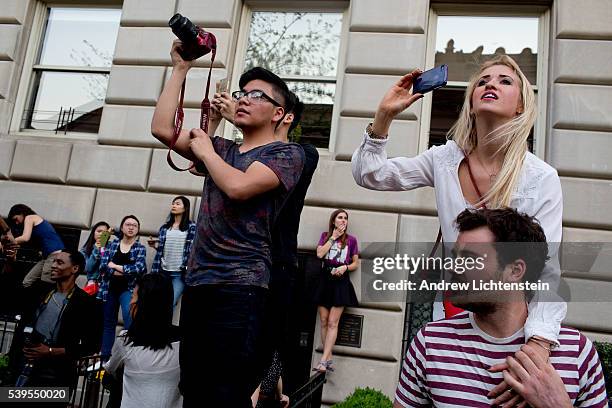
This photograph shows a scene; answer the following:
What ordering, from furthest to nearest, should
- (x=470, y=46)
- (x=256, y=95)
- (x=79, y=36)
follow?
(x=79, y=36), (x=470, y=46), (x=256, y=95)

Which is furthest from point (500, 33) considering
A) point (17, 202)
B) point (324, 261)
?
point (17, 202)

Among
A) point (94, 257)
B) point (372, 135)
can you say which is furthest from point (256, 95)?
point (94, 257)

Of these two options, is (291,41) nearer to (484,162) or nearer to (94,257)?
(94,257)

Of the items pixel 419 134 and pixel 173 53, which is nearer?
pixel 173 53

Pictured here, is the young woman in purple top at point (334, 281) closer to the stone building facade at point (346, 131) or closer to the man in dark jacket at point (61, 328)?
the stone building facade at point (346, 131)

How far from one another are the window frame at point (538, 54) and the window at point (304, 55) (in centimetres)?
146

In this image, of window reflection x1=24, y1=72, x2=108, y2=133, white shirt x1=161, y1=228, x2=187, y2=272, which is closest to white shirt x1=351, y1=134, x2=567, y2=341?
white shirt x1=161, y1=228, x2=187, y2=272

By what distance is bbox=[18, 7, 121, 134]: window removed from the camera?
9156mm

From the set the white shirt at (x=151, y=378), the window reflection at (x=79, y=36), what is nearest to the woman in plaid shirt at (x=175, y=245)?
the white shirt at (x=151, y=378)

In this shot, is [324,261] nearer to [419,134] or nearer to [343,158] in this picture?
[343,158]

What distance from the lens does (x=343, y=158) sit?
24.7ft

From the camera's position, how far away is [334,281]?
6.82m

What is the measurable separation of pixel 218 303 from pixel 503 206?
1.29 meters

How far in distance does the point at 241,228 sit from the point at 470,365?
1.20m
